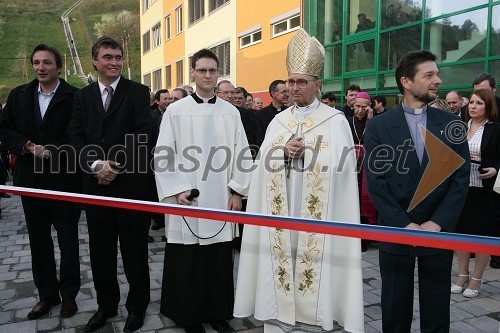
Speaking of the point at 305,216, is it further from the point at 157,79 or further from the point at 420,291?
the point at 157,79

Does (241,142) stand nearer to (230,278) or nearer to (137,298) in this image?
(230,278)

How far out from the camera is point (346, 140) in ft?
10.3

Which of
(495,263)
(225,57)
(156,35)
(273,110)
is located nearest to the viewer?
(495,263)

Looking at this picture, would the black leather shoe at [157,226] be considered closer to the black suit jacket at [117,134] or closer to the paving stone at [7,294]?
the paving stone at [7,294]

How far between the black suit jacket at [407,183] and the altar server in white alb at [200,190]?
1167 mm

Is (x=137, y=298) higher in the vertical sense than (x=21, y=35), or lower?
lower

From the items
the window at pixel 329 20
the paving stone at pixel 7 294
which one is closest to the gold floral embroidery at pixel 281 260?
the paving stone at pixel 7 294

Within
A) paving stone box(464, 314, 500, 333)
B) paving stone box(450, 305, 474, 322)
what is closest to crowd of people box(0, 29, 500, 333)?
paving stone box(450, 305, 474, 322)

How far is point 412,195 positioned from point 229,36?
56.7ft

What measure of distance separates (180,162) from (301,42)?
1271mm

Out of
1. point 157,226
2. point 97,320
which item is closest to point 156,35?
point 157,226

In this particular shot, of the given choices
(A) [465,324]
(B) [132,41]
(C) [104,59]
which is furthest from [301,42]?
(B) [132,41]

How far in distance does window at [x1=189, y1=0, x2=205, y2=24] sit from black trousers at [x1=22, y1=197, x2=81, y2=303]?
66.5 ft

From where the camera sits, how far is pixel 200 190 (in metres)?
3.53
